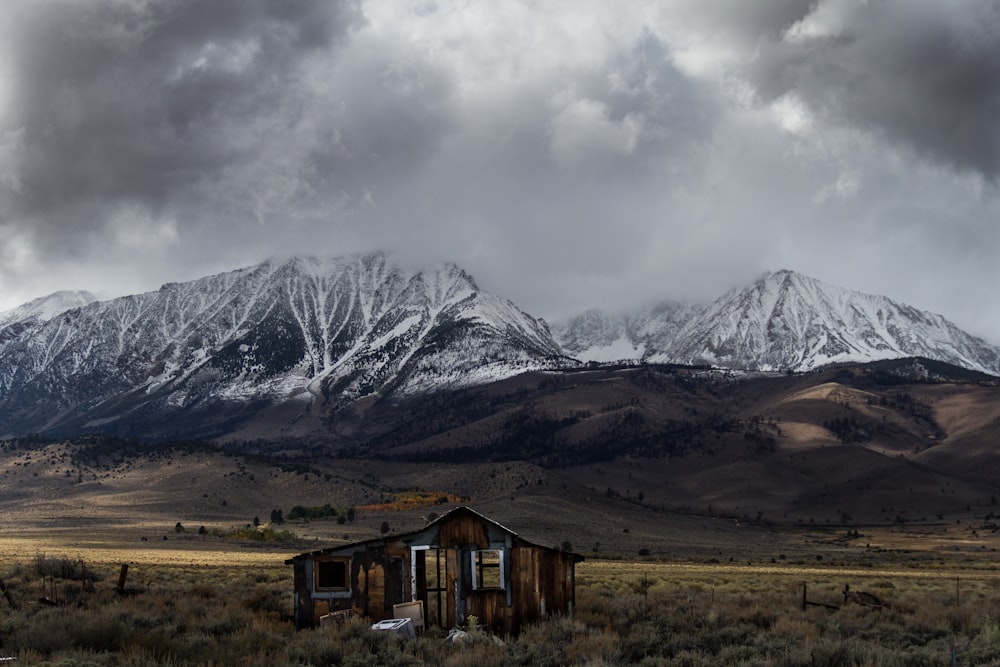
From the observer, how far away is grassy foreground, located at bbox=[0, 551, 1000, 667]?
63.6ft

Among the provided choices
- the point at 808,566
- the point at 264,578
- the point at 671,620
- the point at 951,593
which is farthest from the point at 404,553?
the point at 808,566

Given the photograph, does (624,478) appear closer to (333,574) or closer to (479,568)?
(333,574)

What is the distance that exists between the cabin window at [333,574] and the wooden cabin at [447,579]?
0.03 meters

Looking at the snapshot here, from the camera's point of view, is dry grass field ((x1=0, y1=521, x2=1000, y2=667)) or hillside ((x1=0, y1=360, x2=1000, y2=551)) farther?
hillside ((x1=0, y1=360, x2=1000, y2=551))

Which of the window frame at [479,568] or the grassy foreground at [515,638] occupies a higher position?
the window frame at [479,568]

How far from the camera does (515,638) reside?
2417 centimetres

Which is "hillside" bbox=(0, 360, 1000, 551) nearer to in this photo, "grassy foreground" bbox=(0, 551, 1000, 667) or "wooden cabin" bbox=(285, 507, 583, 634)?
"grassy foreground" bbox=(0, 551, 1000, 667)

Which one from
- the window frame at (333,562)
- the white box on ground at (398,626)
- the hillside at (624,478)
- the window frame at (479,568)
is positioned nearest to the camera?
the white box on ground at (398,626)

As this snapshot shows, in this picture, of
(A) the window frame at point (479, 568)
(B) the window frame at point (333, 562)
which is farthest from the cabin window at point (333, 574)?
(A) the window frame at point (479, 568)

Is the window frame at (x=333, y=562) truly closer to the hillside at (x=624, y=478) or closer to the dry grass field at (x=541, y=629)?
the dry grass field at (x=541, y=629)

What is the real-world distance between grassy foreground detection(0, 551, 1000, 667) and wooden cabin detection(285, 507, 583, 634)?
0.94m

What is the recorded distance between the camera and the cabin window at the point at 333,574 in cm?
2631

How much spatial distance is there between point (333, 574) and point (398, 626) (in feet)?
15.1

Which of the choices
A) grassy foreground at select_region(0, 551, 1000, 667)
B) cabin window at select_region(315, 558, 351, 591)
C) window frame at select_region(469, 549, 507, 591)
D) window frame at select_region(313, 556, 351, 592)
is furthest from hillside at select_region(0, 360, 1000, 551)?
window frame at select_region(313, 556, 351, 592)
